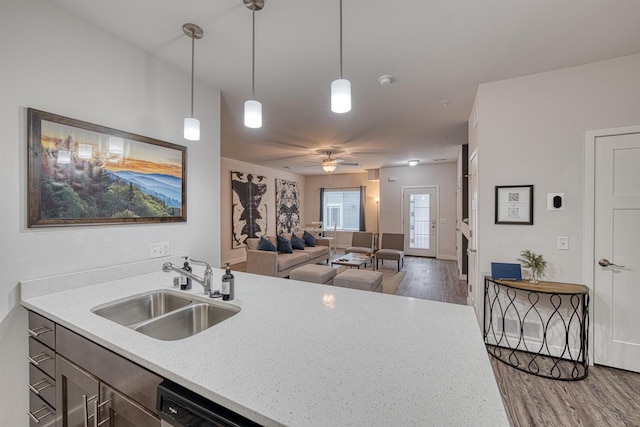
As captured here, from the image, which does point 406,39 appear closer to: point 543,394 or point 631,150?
point 631,150

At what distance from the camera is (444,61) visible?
2.26 metres

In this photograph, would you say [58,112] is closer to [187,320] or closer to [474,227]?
[187,320]

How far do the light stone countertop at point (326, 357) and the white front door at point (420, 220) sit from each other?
641 cm

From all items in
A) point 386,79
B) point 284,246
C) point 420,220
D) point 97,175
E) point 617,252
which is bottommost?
point 284,246

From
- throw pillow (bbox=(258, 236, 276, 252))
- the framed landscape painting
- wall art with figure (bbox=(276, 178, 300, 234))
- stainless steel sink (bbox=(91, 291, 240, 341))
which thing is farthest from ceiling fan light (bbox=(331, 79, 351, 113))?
wall art with figure (bbox=(276, 178, 300, 234))

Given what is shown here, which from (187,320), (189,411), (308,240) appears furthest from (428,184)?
(189,411)

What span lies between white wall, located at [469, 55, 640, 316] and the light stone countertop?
5.68 feet

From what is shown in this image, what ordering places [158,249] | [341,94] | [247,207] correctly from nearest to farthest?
[341,94]
[158,249]
[247,207]

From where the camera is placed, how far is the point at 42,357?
1426mm

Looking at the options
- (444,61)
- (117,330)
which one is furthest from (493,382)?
(444,61)

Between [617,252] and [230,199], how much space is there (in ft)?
20.8

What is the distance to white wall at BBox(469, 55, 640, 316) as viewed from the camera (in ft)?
7.57

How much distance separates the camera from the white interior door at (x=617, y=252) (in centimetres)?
227

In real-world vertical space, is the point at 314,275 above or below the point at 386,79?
below
